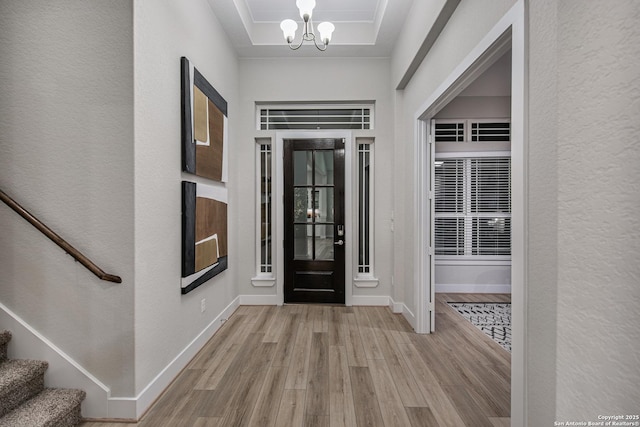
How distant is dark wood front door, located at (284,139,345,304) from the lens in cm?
416

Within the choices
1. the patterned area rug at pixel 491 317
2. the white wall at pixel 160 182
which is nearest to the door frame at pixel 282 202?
the white wall at pixel 160 182

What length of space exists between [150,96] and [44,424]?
1908mm

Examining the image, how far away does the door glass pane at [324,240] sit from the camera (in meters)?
4.19

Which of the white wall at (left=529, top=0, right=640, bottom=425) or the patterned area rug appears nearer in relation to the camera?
the white wall at (left=529, top=0, right=640, bottom=425)

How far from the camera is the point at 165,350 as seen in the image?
2.27m

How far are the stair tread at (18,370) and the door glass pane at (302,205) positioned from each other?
2.81 meters

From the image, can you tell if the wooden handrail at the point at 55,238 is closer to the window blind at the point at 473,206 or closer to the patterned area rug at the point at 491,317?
the patterned area rug at the point at 491,317

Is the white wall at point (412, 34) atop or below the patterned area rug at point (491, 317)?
atop

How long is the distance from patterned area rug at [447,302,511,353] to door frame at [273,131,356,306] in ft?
4.82

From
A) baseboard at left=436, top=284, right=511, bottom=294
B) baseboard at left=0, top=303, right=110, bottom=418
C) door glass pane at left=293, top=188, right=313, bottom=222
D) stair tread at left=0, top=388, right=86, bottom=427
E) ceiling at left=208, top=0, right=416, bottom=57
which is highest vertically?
ceiling at left=208, top=0, right=416, bottom=57

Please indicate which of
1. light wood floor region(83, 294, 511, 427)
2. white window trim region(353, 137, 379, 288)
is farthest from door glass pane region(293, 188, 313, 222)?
light wood floor region(83, 294, 511, 427)

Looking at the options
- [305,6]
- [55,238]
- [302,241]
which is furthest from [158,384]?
[305,6]

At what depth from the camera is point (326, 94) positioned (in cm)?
414

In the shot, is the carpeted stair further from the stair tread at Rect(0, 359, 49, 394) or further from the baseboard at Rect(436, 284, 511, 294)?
the baseboard at Rect(436, 284, 511, 294)
